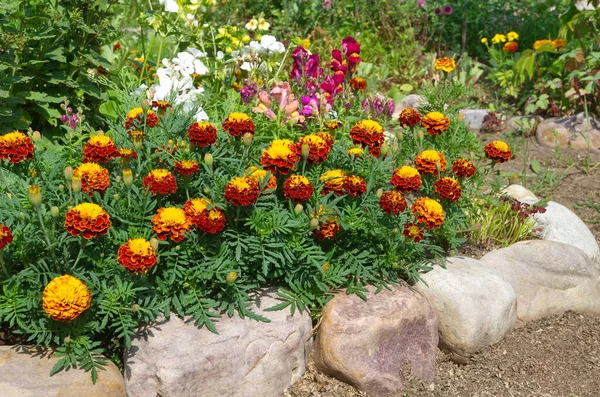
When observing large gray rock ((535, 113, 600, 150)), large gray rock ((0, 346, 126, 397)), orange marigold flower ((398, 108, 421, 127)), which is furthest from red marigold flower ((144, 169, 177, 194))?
large gray rock ((535, 113, 600, 150))

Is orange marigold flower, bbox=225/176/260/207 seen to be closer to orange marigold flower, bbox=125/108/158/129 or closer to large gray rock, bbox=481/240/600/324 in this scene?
orange marigold flower, bbox=125/108/158/129

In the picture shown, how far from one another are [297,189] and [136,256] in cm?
69

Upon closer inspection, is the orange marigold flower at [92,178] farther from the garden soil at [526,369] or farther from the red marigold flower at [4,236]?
the garden soil at [526,369]

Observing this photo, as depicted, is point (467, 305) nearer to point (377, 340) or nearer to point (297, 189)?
point (377, 340)

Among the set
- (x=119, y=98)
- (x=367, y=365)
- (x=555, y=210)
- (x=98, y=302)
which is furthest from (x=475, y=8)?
(x=98, y=302)

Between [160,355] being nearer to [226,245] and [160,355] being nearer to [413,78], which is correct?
[226,245]

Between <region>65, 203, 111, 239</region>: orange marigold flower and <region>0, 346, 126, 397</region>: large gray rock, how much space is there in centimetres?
56

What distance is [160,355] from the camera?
273cm

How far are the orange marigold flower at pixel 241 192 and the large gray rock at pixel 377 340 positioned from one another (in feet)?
2.17

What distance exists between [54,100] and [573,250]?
9.54ft

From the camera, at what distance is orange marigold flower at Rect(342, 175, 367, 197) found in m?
2.95

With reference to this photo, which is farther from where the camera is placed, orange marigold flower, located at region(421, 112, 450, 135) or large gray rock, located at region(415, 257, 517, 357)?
orange marigold flower, located at region(421, 112, 450, 135)

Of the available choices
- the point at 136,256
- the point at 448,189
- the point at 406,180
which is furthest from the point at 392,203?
the point at 136,256

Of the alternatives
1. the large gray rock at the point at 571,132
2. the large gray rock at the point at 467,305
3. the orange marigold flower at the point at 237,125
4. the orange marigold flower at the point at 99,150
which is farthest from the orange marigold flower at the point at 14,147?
the large gray rock at the point at 571,132
